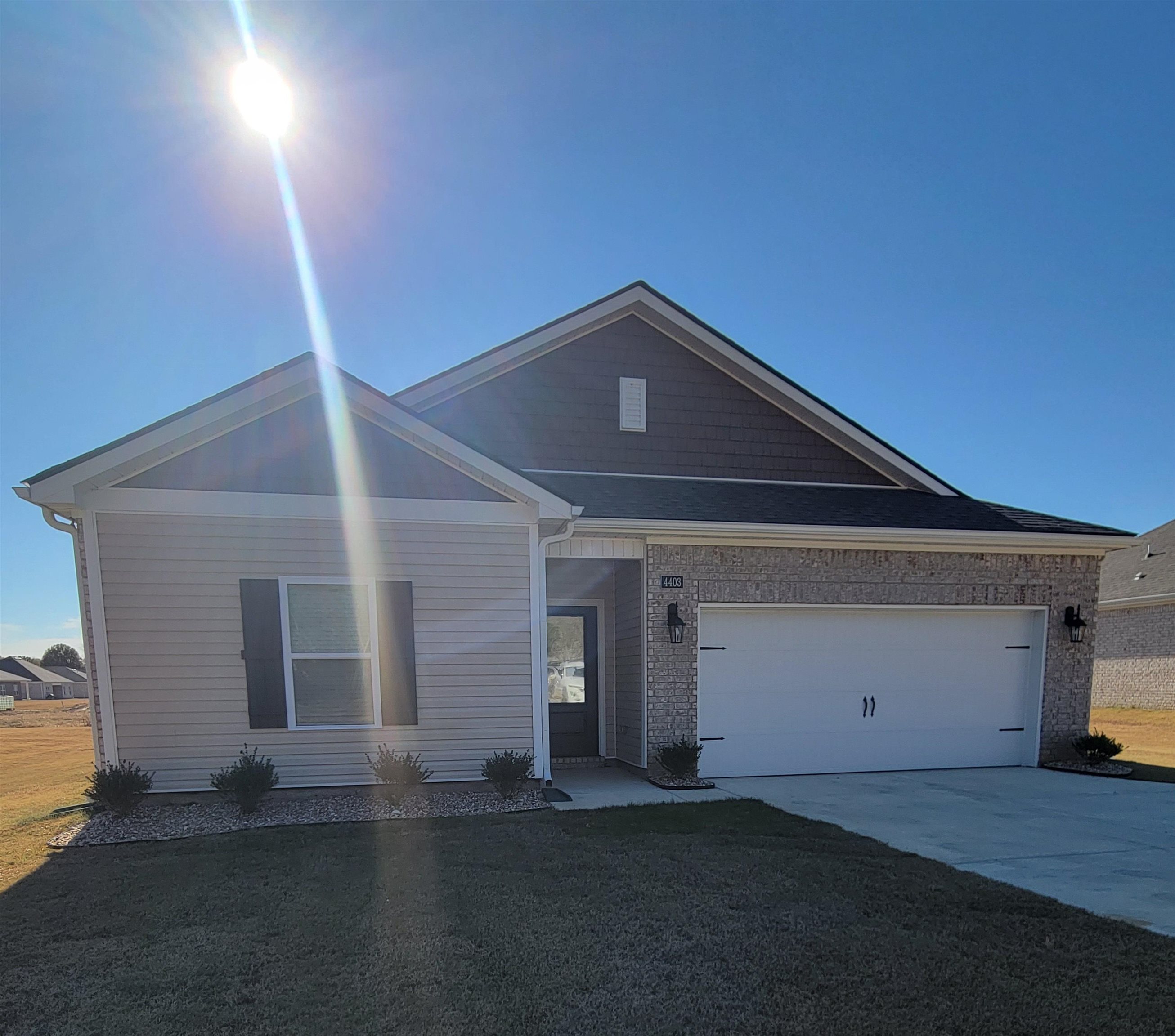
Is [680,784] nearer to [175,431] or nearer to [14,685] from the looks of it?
[175,431]

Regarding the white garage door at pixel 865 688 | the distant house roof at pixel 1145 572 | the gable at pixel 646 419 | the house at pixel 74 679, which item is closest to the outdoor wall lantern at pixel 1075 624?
the white garage door at pixel 865 688

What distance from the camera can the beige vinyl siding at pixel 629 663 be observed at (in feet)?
25.5

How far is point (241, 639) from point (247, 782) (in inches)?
53.1

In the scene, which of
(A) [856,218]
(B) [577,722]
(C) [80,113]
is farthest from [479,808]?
(A) [856,218]

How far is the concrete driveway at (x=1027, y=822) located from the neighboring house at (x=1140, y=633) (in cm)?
1227

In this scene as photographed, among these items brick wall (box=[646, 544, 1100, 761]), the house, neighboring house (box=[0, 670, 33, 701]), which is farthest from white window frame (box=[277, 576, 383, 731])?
the house

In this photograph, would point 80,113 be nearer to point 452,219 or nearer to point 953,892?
point 452,219

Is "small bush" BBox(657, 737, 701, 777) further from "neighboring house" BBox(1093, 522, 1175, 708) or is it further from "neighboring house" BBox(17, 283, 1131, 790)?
"neighboring house" BBox(1093, 522, 1175, 708)

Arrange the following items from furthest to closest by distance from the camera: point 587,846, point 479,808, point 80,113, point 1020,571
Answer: point 1020,571, point 80,113, point 479,808, point 587,846

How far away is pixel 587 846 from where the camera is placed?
16.1ft

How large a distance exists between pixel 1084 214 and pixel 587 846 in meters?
12.0

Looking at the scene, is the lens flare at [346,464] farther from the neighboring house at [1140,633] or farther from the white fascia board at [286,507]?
the neighboring house at [1140,633]

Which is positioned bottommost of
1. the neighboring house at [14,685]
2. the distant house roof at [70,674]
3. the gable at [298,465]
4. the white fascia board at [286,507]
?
the white fascia board at [286,507]

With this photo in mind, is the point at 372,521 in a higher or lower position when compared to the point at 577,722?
higher
